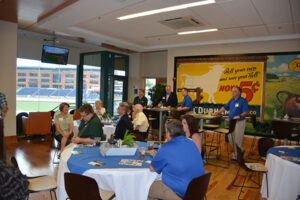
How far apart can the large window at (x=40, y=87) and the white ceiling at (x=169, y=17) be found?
2.67m

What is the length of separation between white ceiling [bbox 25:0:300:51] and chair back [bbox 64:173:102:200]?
140 inches

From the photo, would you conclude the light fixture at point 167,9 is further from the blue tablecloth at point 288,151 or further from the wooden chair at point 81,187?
the wooden chair at point 81,187

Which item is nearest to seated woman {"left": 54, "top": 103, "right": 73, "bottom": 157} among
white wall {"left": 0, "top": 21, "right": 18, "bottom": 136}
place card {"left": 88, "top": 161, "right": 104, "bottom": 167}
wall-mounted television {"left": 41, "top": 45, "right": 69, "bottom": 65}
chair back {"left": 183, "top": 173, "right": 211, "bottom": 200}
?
white wall {"left": 0, "top": 21, "right": 18, "bottom": 136}

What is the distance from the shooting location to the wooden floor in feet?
12.2

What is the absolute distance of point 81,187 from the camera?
2.08m

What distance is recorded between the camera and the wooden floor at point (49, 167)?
3732 millimetres

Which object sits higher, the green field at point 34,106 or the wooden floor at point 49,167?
the green field at point 34,106

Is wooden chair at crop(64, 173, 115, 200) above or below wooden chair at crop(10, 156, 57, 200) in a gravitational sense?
above

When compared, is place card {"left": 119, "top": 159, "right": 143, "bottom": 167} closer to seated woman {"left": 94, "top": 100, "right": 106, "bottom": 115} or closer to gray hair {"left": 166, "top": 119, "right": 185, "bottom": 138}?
gray hair {"left": 166, "top": 119, "right": 185, "bottom": 138}

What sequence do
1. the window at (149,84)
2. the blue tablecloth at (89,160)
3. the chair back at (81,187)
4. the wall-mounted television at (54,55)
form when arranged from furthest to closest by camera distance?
the window at (149,84), the wall-mounted television at (54,55), the blue tablecloth at (89,160), the chair back at (81,187)

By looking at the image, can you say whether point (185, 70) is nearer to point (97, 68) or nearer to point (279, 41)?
point (279, 41)

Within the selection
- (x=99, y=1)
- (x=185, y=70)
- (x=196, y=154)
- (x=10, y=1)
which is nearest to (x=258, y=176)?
(x=196, y=154)

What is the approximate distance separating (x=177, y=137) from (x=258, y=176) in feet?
10.00

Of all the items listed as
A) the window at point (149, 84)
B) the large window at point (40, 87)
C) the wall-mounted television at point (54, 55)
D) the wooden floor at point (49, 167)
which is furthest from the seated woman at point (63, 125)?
the window at point (149, 84)
